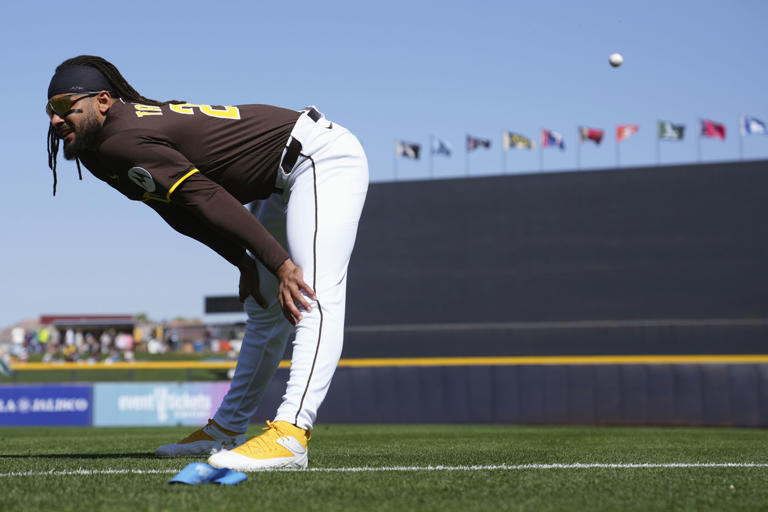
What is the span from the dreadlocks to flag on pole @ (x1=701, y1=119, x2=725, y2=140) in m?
29.9

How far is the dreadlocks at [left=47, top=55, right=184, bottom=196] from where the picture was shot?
2.72 meters

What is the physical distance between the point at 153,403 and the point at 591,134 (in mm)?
21729

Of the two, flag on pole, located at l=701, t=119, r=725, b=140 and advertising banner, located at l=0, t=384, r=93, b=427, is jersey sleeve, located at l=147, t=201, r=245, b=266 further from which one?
flag on pole, located at l=701, t=119, r=725, b=140

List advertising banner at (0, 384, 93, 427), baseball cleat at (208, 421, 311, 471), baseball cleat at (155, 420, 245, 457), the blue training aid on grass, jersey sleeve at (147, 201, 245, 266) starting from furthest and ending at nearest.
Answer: advertising banner at (0, 384, 93, 427) → baseball cleat at (155, 420, 245, 457) → jersey sleeve at (147, 201, 245, 266) → baseball cleat at (208, 421, 311, 471) → the blue training aid on grass

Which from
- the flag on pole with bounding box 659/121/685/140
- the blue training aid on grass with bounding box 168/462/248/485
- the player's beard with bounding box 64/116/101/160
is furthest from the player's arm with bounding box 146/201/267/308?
the flag on pole with bounding box 659/121/685/140

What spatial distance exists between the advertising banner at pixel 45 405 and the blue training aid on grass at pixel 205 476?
1237cm

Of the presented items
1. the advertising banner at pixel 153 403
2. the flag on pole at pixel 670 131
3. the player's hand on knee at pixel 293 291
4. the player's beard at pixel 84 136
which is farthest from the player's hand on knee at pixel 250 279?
the flag on pole at pixel 670 131

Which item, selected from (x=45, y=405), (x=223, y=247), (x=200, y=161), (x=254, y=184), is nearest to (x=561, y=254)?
(x=45, y=405)

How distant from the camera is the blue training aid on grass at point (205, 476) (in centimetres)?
209

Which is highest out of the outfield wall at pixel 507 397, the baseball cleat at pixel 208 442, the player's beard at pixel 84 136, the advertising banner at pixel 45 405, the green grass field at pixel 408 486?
the player's beard at pixel 84 136

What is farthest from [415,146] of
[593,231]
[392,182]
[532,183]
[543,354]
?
[543,354]

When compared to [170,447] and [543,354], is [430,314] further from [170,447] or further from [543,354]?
[170,447]

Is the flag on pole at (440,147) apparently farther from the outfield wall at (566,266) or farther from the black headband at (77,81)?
the black headband at (77,81)

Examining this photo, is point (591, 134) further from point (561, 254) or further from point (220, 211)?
point (220, 211)
